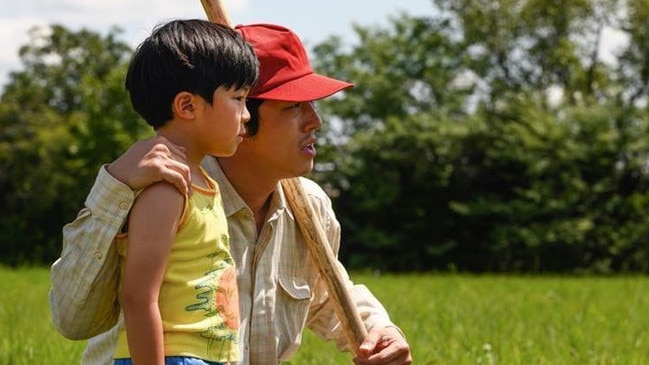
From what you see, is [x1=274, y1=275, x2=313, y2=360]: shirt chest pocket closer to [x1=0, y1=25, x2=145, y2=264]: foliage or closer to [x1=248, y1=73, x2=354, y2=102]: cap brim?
[x1=248, y1=73, x2=354, y2=102]: cap brim

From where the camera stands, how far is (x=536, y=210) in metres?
24.8

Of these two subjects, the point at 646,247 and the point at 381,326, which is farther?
the point at 646,247

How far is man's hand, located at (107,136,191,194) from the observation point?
264cm

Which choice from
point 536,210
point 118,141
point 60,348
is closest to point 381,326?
point 60,348

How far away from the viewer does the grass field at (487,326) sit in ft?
18.6

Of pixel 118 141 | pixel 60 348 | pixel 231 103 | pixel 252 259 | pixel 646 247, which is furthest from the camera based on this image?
pixel 118 141

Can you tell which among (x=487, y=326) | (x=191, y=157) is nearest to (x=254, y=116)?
(x=191, y=157)

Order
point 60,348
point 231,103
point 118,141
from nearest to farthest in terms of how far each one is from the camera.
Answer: point 231,103, point 60,348, point 118,141

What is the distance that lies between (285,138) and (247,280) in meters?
0.38

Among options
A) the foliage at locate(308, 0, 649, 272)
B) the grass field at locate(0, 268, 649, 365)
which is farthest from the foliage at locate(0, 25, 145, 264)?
the grass field at locate(0, 268, 649, 365)

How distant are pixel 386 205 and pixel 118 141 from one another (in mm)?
7672

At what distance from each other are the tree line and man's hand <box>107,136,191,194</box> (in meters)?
18.9

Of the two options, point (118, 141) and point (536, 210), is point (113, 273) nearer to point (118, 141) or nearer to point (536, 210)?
point (536, 210)

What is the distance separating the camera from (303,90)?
3.40 m
